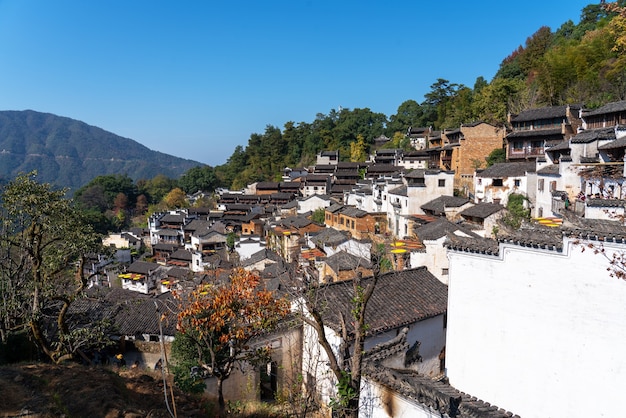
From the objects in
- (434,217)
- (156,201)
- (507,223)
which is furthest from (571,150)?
(156,201)

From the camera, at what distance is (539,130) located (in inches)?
1219

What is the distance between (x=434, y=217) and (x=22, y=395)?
25086 mm

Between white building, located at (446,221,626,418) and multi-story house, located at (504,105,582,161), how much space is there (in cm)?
2477

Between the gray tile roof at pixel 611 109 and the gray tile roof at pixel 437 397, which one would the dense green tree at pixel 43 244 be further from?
the gray tile roof at pixel 611 109

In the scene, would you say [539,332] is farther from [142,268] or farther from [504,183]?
[142,268]

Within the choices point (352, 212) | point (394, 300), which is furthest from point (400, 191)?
point (394, 300)

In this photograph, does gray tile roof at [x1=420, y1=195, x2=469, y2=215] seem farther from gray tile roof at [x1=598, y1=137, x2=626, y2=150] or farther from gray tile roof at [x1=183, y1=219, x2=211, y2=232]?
gray tile roof at [x1=183, y1=219, x2=211, y2=232]

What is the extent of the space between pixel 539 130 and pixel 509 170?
20.4ft

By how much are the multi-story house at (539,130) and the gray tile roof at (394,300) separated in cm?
2224

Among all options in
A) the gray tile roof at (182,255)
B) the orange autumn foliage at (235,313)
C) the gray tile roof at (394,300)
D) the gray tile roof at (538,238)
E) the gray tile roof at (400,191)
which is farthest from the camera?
the gray tile roof at (182,255)

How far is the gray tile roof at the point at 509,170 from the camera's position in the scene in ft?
87.1

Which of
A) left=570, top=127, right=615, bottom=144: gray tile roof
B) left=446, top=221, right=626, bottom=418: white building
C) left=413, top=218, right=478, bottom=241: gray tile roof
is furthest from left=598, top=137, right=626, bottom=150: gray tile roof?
left=446, top=221, right=626, bottom=418: white building

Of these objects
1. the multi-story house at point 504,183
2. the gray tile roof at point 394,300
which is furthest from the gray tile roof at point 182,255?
the gray tile roof at point 394,300

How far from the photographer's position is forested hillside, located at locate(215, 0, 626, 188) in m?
35.0
